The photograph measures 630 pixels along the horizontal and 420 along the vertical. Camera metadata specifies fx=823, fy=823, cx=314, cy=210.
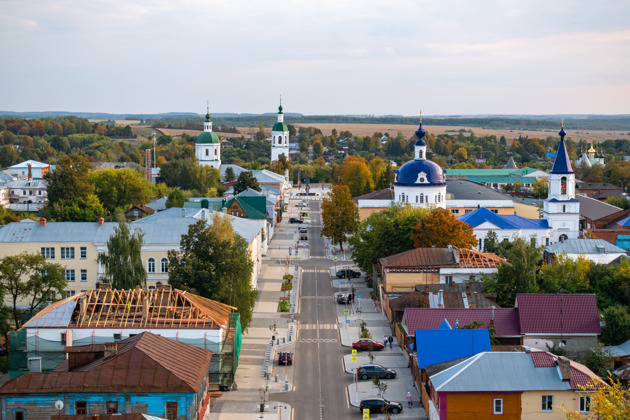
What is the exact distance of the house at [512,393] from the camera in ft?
93.9

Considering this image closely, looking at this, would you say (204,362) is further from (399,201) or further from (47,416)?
(399,201)

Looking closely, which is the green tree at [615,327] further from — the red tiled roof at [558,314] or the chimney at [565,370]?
the chimney at [565,370]

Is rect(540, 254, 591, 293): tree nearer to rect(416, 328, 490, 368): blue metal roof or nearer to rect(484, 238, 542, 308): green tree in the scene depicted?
rect(484, 238, 542, 308): green tree

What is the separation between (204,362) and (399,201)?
40.1 m

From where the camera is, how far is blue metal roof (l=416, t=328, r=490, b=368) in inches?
1286

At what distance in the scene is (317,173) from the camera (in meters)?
147

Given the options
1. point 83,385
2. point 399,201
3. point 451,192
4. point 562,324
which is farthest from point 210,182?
point 83,385

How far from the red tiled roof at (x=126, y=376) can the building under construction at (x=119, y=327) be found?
3.71 m

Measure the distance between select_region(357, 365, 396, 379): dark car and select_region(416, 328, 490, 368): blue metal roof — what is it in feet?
8.33

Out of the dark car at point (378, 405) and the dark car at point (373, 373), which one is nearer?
the dark car at point (378, 405)

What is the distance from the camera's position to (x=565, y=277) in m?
44.1

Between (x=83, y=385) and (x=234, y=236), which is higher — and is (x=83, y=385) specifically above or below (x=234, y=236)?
below

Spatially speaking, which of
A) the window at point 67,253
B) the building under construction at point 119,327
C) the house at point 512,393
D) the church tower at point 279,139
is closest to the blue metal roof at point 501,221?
the window at point 67,253

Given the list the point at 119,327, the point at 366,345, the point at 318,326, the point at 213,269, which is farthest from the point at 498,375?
the point at 318,326
